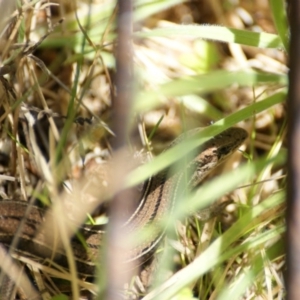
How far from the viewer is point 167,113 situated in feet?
9.32

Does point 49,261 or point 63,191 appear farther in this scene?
point 63,191

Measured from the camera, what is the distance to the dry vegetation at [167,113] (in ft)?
6.18

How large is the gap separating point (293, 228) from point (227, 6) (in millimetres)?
2485

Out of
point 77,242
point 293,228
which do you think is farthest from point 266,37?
point 293,228

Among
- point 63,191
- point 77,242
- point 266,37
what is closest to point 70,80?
point 63,191

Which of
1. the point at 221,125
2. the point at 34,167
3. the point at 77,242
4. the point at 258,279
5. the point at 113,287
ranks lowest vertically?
the point at 258,279

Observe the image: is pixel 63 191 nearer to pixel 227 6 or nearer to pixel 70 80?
pixel 70 80

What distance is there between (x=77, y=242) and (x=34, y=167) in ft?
1.36

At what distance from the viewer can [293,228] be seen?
0.79 meters

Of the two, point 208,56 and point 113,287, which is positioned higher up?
point 113,287

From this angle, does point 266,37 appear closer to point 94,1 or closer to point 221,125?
point 221,125

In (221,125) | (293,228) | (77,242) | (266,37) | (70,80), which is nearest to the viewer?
(293,228)

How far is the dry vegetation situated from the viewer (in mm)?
1885

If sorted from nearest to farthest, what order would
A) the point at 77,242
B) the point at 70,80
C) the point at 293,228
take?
the point at 293,228
the point at 77,242
the point at 70,80
